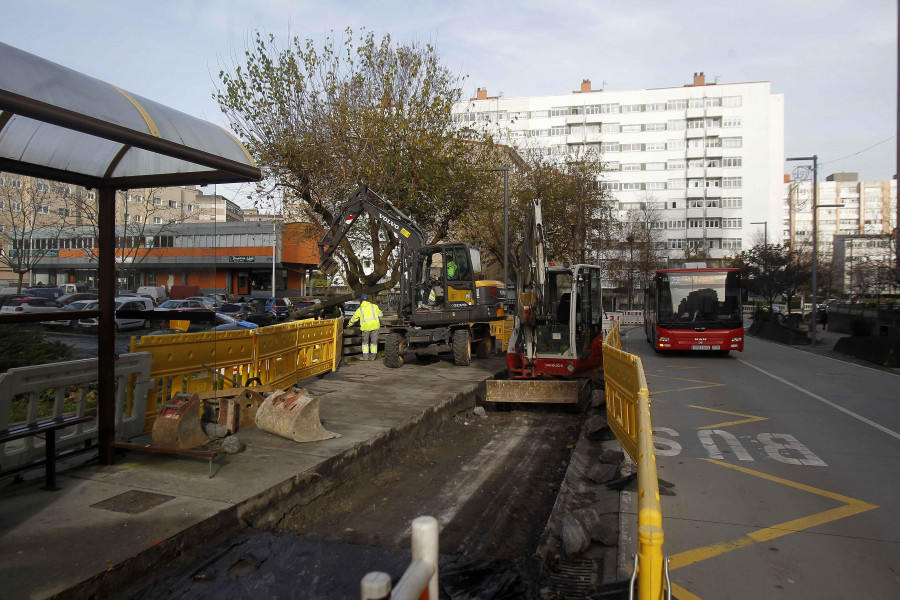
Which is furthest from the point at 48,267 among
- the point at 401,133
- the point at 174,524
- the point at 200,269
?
the point at 401,133

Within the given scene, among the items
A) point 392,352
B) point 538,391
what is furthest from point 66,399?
point 392,352

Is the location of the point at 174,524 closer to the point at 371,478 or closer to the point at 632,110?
the point at 371,478

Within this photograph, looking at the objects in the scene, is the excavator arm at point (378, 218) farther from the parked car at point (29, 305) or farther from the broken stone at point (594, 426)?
the parked car at point (29, 305)

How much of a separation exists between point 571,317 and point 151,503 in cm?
799

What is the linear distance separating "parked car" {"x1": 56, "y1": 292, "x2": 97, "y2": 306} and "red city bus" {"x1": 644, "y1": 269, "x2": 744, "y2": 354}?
1683 cm

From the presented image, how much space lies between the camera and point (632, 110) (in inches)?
2702

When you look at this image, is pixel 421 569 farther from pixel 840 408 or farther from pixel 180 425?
pixel 840 408

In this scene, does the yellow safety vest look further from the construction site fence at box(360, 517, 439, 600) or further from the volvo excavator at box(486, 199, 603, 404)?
the construction site fence at box(360, 517, 439, 600)

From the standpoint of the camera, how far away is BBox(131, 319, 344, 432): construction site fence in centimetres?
689

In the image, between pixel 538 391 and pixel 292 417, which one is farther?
pixel 538 391

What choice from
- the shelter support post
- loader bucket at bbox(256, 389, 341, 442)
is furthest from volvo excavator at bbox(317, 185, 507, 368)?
the shelter support post

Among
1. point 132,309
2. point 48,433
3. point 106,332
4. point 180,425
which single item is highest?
point 132,309

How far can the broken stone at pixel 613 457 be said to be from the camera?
6562 mm

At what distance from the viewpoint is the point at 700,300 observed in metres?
18.7
